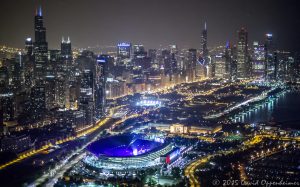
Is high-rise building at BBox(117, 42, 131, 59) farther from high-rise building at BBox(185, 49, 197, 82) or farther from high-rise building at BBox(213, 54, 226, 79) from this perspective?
high-rise building at BBox(213, 54, 226, 79)

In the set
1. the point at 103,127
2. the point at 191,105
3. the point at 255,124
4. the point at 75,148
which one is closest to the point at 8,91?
the point at 103,127

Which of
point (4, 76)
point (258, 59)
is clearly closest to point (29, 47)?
point (4, 76)

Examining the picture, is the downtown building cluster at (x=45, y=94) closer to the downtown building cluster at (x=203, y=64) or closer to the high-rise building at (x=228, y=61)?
the downtown building cluster at (x=203, y=64)

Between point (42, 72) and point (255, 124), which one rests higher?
point (42, 72)

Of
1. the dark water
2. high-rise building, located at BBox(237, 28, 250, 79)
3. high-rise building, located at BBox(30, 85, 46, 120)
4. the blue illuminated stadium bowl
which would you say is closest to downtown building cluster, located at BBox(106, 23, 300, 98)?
high-rise building, located at BBox(237, 28, 250, 79)

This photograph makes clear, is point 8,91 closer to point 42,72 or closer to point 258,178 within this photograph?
point 42,72

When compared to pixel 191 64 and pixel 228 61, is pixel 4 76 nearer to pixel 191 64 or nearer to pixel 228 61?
pixel 191 64

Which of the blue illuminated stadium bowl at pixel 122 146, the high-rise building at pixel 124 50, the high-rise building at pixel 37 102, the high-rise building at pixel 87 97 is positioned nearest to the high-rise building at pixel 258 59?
the high-rise building at pixel 124 50
